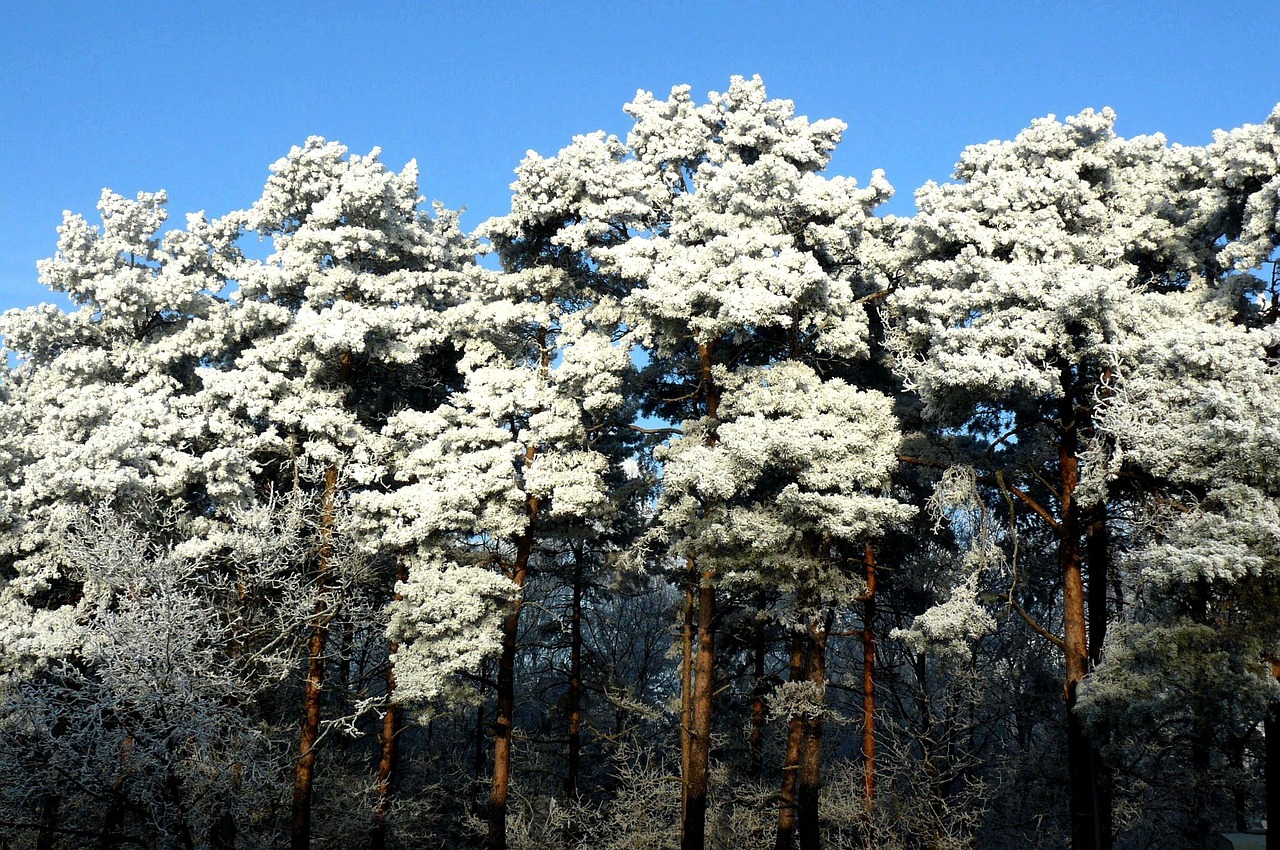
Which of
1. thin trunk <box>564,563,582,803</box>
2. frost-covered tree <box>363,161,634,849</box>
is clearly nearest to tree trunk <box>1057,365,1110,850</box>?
frost-covered tree <box>363,161,634,849</box>

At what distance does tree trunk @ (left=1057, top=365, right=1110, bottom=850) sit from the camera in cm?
1588

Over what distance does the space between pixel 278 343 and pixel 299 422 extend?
1.76 m

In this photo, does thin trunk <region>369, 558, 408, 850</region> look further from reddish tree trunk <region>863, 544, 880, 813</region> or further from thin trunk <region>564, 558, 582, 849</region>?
reddish tree trunk <region>863, 544, 880, 813</region>

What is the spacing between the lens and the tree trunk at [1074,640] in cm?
1588

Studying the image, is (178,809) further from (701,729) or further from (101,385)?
(101,385)

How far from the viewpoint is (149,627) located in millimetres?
16906

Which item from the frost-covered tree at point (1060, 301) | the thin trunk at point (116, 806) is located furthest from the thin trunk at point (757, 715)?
the thin trunk at point (116, 806)

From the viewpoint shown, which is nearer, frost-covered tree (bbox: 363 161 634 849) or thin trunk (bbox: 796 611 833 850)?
thin trunk (bbox: 796 611 833 850)

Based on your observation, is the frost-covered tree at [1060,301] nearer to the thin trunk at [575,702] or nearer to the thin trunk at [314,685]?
the thin trunk at [575,702]

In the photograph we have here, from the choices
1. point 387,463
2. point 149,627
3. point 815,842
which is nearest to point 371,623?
point 387,463

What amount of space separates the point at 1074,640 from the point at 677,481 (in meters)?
6.90

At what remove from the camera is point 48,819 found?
64.0 feet

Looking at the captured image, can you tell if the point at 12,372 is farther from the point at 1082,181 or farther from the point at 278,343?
the point at 1082,181

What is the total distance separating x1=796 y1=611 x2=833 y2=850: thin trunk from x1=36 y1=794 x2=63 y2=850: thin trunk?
536 inches
